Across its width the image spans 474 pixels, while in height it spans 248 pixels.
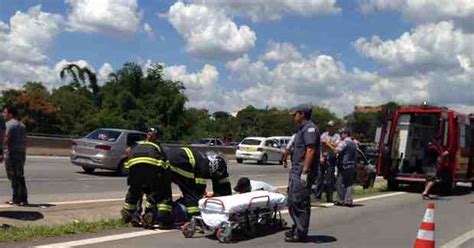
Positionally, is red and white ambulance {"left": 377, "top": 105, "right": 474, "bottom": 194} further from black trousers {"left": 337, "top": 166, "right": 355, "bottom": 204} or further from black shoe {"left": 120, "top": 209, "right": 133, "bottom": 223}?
black shoe {"left": 120, "top": 209, "right": 133, "bottom": 223}

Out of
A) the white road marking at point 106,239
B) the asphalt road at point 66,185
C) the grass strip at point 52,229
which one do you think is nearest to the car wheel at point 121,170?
the asphalt road at point 66,185

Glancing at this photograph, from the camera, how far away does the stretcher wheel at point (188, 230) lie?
959 centimetres

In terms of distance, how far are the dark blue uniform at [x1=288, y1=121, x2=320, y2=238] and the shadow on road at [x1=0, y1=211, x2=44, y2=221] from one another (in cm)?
405

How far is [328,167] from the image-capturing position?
15.7 meters

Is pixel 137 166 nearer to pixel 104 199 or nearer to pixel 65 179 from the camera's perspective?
pixel 104 199

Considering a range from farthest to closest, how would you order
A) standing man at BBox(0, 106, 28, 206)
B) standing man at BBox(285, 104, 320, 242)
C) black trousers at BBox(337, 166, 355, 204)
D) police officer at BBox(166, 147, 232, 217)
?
black trousers at BBox(337, 166, 355, 204)
standing man at BBox(0, 106, 28, 206)
police officer at BBox(166, 147, 232, 217)
standing man at BBox(285, 104, 320, 242)

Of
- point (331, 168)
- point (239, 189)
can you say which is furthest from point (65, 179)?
point (239, 189)

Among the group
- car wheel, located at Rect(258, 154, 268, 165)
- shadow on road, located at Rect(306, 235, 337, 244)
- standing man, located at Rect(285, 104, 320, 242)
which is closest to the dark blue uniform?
standing man, located at Rect(285, 104, 320, 242)

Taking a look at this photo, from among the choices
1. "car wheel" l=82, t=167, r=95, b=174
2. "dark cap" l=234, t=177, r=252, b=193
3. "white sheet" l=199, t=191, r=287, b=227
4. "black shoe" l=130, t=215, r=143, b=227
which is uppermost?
"dark cap" l=234, t=177, r=252, b=193

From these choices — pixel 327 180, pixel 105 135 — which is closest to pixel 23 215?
pixel 327 180

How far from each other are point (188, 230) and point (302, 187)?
67.8 inches

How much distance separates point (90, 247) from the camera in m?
8.54

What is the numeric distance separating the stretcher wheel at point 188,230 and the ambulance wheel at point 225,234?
0.42 metres

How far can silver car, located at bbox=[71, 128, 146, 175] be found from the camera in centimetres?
2178
